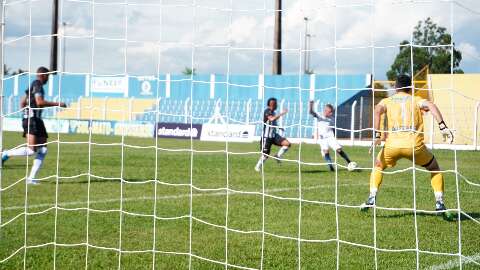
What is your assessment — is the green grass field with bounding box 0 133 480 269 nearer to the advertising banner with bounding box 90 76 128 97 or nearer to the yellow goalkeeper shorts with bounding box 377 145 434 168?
the yellow goalkeeper shorts with bounding box 377 145 434 168

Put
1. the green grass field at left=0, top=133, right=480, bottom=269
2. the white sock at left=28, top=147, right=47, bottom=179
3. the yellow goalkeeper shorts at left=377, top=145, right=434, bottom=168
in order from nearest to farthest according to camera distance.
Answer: the green grass field at left=0, top=133, right=480, bottom=269, the yellow goalkeeper shorts at left=377, top=145, right=434, bottom=168, the white sock at left=28, top=147, right=47, bottom=179

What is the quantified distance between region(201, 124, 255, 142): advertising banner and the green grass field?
1817cm

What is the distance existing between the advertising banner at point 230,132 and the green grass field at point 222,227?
1817 cm

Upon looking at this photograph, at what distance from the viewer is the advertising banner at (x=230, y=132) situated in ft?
101

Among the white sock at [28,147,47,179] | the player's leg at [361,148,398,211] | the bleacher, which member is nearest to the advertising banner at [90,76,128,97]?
the bleacher

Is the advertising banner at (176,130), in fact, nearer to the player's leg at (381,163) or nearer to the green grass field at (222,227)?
the green grass field at (222,227)

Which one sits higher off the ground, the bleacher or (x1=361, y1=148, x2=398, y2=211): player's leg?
the bleacher

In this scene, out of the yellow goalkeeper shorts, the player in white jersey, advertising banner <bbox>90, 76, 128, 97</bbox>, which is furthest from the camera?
advertising banner <bbox>90, 76, 128, 97</bbox>

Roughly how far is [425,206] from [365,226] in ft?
7.26

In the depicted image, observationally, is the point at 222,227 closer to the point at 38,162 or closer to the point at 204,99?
the point at 38,162

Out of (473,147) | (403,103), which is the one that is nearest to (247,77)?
(473,147)

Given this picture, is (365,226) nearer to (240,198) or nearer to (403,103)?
(403,103)

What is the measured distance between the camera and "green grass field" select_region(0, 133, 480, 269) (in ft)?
18.5

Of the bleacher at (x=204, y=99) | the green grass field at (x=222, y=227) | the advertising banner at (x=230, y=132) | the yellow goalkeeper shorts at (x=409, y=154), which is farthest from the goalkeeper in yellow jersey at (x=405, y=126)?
the advertising banner at (x=230, y=132)
